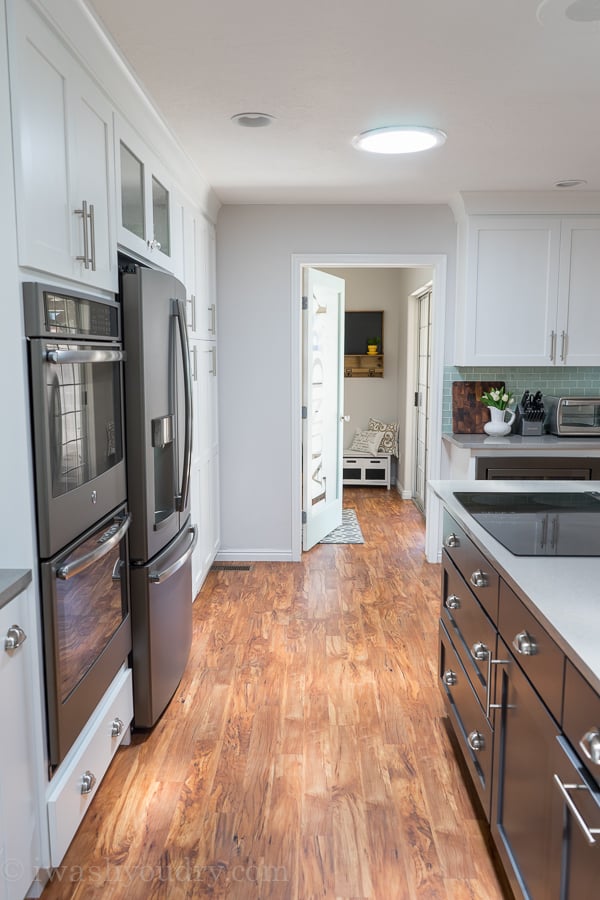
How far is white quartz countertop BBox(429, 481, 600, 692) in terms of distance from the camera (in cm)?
129

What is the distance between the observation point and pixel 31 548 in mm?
1730

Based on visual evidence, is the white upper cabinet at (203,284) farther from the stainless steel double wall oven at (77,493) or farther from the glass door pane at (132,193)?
the stainless steel double wall oven at (77,493)

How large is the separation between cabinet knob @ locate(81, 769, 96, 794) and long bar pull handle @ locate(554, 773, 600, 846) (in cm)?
134

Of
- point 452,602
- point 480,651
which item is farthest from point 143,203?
point 480,651

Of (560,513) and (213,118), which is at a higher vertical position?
(213,118)

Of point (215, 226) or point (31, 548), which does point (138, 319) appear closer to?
point (31, 548)

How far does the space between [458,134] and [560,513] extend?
180 cm

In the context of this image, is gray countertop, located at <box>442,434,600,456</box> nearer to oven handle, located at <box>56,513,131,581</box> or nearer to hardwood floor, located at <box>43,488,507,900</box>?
hardwood floor, located at <box>43,488,507,900</box>

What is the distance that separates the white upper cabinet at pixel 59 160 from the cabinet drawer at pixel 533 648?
1.43 m

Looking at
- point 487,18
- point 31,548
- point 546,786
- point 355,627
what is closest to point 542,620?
point 546,786

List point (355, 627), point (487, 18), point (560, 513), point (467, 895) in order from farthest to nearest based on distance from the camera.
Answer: point (355, 627) → point (560, 513) → point (487, 18) → point (467, 895)

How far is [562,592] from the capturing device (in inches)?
62.2

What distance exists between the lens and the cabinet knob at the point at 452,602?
246 cm

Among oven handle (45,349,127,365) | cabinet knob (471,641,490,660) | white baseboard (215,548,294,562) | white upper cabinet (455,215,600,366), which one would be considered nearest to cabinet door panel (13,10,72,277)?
oven handle (45,349,127,365)
